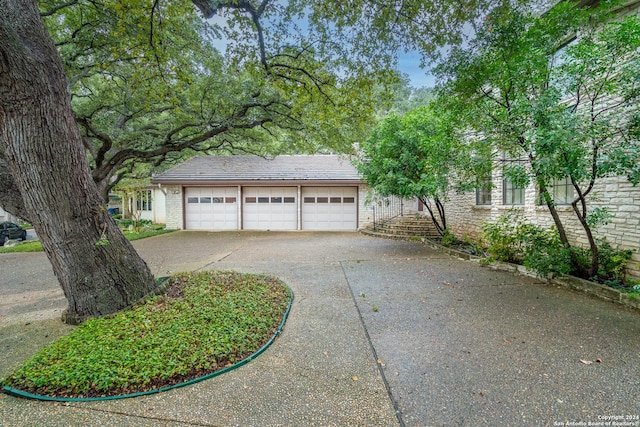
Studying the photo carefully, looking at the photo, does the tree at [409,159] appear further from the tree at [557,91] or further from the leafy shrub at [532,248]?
the tree at [557,91]

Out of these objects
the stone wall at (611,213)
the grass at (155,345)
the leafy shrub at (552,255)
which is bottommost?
the grass at (155,345)

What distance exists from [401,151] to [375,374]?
6.75 meters

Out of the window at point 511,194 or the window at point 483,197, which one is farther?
the window at point 483,197

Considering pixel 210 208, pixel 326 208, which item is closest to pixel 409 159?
pixel 326 208

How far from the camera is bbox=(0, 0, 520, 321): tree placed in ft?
9.98

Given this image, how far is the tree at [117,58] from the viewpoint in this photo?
9.98ft

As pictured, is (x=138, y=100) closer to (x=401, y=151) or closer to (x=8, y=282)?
(x=8, y=282)

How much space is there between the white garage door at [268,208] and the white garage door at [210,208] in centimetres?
64

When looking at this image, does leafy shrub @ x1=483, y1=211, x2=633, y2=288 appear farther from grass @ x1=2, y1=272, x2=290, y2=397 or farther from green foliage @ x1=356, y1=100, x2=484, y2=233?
grass @ x1=2, y1=272, x2=290, y2=397

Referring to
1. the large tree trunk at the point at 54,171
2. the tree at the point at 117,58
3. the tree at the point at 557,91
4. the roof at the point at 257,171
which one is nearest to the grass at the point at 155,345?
the large tree trunk at the point at 54,171

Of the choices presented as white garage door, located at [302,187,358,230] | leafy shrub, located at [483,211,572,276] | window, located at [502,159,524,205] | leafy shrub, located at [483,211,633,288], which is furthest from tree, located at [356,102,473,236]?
white garage door, located at [302,187,358,230]

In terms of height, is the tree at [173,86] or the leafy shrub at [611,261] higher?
the tree at [173,86]

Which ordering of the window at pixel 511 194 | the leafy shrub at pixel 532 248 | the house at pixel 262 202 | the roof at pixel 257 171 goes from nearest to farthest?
the leafy shrub at pixel 532 248 → the window at pixel 511 194 → the roof at pixel 257 171 → the house at pixel 262 202

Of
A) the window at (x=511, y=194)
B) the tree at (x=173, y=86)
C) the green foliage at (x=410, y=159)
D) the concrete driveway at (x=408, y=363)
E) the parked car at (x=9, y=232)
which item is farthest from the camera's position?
the parked car at (x=9, y=232)
